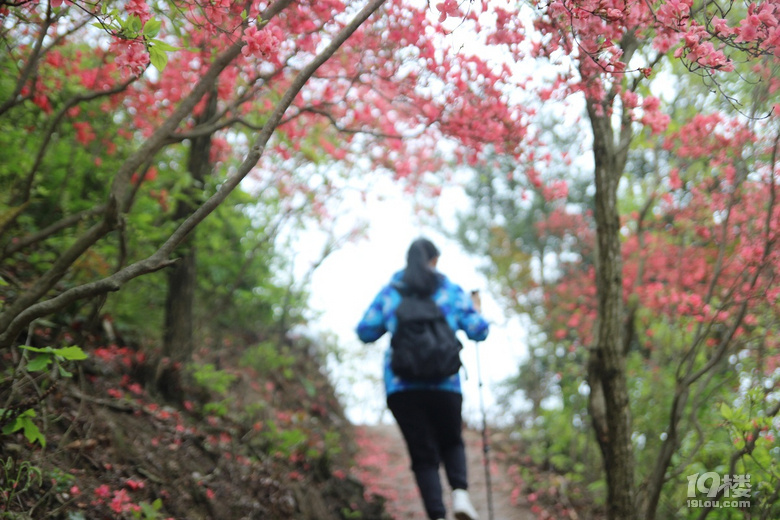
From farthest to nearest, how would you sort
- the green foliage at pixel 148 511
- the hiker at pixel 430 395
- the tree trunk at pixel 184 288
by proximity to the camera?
the tree trunk at pixel 184 288
the hiker at pixel 430 395
the green foliage at pixel 148 511

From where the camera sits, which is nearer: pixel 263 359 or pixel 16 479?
pixel 16 479

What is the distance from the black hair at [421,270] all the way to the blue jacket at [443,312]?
0.08 metres

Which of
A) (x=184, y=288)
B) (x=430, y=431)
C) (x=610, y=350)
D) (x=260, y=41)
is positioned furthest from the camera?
(x=184, y=288)

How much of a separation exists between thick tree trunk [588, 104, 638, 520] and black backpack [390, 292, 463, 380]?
36.0 inches

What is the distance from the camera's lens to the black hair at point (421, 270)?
14.3 ft

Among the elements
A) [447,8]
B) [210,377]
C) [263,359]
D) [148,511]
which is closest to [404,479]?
[263,359]

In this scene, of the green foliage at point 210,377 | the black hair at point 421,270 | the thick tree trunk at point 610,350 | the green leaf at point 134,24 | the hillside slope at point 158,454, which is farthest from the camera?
the green foliage at point 210,377

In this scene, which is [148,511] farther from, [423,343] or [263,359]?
[263,359]

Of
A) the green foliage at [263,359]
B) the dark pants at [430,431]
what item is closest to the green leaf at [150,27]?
the dark pants at [430,431]

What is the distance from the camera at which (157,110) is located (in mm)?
5855

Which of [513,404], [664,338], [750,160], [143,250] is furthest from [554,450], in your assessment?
[143,250]

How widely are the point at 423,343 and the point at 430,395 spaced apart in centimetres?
38

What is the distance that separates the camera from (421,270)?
4.40m

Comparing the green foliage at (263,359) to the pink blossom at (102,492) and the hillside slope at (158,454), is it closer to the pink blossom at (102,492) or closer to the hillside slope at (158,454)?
the hillside slope at (158,454)
